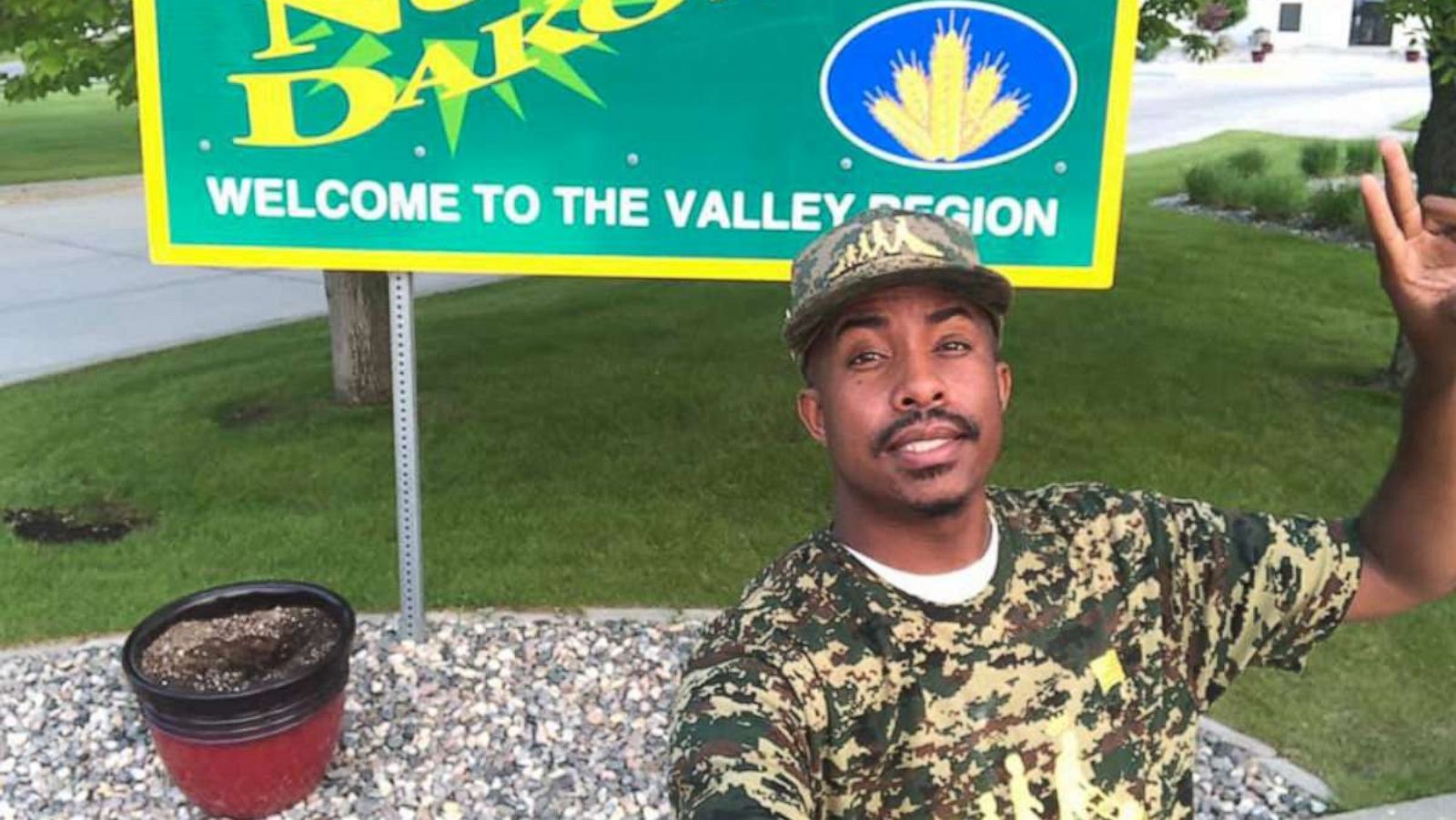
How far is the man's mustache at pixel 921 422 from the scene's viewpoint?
58.3 inches

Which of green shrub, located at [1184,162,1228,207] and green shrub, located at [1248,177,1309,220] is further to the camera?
green shrub, located at [1184,162,1228,207]

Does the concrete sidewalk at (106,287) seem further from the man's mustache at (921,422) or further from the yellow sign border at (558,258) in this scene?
the man's mustache at (921,422)

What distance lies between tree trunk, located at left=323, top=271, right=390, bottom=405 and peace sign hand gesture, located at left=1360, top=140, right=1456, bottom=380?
210 inches

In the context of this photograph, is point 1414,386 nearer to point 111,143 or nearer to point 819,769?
point 819,769

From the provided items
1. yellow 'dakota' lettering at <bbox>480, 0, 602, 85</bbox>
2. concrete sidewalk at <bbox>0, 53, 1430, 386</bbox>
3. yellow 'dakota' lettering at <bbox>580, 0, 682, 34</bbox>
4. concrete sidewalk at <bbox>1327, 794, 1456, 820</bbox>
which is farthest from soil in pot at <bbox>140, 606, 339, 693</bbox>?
concrete sidewalk at <bbox>0, 53, 1430, 386</bbox>

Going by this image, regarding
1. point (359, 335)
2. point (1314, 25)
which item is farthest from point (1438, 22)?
point (1314, 25)

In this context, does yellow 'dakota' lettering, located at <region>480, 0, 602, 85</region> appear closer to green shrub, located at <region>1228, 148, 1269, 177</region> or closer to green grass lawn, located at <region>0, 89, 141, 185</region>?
green grass lawn, located at <region>0, 89, 141, 185</region>

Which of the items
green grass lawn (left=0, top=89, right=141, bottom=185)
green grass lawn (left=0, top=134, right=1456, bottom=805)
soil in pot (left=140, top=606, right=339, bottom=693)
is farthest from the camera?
green grass lawn (left=0, top=89, right=141, bottom=185)

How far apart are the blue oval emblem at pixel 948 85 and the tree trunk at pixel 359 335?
3251 mm

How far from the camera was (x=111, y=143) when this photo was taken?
21703 millimetres

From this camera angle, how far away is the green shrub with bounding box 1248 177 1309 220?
13445 millimetres

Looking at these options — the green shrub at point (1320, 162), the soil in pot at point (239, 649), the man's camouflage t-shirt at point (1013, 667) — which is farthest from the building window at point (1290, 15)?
the man's camouflage t-shirt at point (1013, 667)

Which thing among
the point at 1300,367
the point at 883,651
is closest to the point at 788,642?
the point at 883,651

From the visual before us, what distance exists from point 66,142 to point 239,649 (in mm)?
21283
